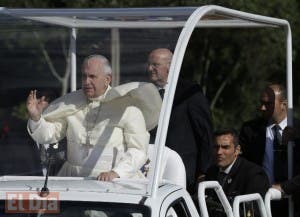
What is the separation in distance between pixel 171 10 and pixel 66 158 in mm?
1218

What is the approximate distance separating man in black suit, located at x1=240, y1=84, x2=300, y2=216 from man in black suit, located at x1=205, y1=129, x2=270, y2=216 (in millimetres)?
544

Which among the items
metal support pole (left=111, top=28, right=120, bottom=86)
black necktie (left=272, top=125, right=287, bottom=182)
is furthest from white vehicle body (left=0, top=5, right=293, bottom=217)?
black necktie (left=272, top=125, right=287, bottom=182)

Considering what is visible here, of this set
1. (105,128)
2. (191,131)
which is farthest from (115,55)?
(191,131)

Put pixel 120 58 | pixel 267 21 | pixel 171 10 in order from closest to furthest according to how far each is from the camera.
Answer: pixel 171 10 → pixel 120 58 → pixel 267 21

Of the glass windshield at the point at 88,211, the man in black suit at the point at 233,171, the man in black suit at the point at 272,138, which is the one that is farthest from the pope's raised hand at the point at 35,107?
the man in black suit at the point at 272,138

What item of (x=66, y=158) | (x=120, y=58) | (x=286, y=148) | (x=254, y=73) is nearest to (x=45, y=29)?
(x=120, y=58)

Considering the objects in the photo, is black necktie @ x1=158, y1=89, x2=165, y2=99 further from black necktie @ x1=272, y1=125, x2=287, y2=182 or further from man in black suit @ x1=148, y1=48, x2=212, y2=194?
black necktie @ x1=272, y1=125, x2=287, y2=182

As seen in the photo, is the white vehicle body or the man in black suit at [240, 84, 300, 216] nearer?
the white vehicle body

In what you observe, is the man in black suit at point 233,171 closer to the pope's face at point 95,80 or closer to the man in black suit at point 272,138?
the man in black suit at point 272,138

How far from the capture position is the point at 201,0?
1521 centimetres

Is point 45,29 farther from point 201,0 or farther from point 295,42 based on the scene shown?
point 295,42

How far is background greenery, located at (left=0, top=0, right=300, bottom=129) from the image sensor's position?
16.9m

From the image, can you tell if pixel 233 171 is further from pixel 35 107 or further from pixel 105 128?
pixel 35 107

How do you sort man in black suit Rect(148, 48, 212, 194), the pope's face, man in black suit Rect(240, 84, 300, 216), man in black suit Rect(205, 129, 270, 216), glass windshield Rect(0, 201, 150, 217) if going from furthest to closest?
man in black suit Rect(240, 84, 300, 216) < man in black suit Rect(148, 48, 212, 194) < man in black suit Rect(205, 129, 270, 216) < the pope's face < glass windshield Rect(0, 201, 150, 217)
